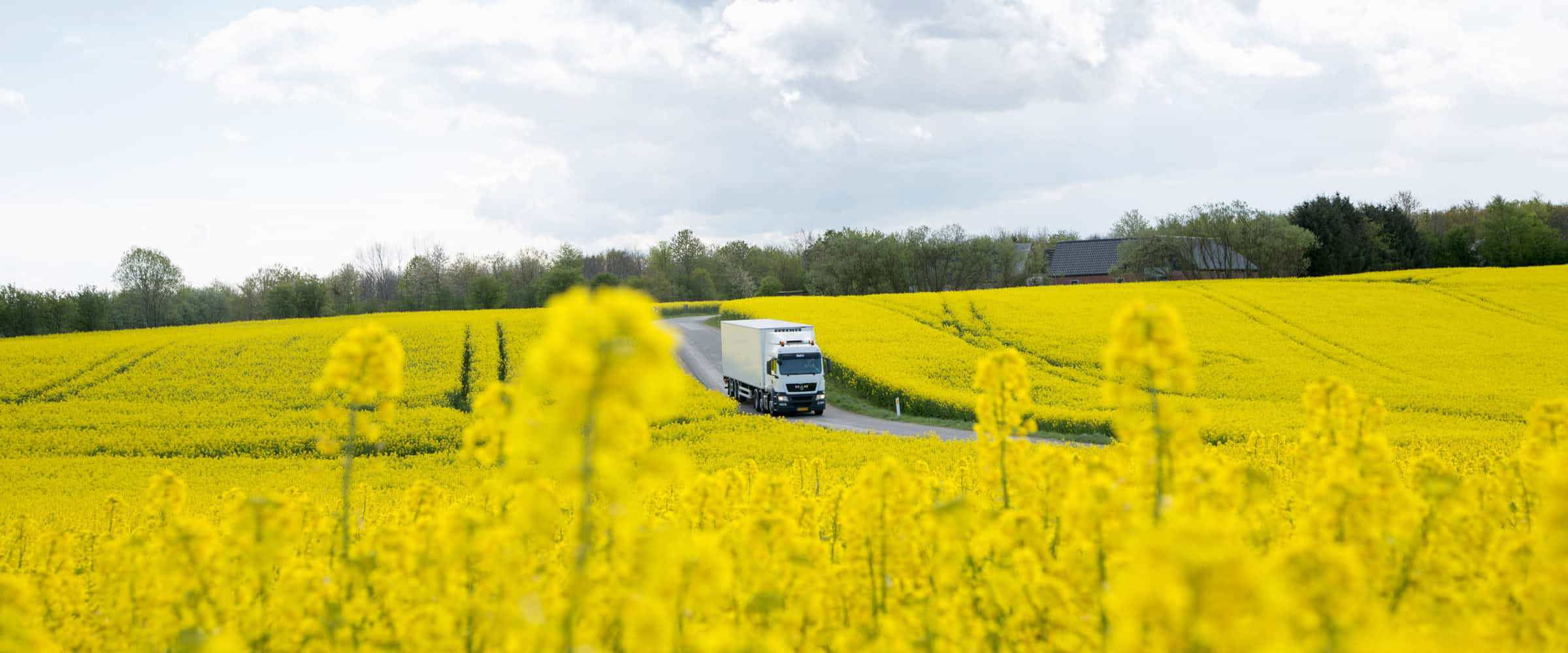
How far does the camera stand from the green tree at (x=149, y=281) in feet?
244

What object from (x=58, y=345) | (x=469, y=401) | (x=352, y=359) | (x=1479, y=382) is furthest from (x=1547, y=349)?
(x=58, y=345)

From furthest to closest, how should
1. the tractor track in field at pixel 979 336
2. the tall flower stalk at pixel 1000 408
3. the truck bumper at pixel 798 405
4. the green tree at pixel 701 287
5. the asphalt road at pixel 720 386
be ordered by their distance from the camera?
the green tree at pixel 701 287
the tractor track in field at pixel 979 336
the truck bumper at pixel 798 405
the asphalt road at pixel 720 386
the tall flower stalk at pixel 1000 408

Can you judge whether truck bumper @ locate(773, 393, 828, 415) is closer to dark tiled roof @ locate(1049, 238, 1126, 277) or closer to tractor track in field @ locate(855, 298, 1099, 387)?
tractor track in field @ locate(855, 298, 1099, 387)

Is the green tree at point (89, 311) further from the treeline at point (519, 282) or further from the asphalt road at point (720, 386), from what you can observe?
the asphalt road at point (720, 386)

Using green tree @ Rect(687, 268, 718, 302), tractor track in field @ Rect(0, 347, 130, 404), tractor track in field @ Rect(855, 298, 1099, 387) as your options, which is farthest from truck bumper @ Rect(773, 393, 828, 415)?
green tree @ Rect(687, 268, 718, 302)

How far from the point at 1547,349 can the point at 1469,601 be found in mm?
42891

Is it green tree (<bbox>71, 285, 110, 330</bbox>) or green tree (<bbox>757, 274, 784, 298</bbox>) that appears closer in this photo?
green tree (<bbox>71, 285, 110, 330</bbox>)

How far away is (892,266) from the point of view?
8388cm

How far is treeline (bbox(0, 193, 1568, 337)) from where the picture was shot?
67.7 metres

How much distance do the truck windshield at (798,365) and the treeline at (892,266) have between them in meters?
26.4

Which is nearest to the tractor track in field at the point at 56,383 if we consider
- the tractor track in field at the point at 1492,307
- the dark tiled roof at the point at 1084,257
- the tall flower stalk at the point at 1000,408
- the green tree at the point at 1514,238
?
the tall flower stalk at the point at 1000,408

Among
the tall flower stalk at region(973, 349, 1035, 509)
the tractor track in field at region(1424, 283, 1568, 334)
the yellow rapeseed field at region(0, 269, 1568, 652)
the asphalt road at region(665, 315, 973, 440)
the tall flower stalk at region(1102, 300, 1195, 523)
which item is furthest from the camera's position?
the tractor track in field at region(1424, 283, 1568, 334)

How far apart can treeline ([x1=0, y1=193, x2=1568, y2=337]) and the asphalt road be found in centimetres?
581

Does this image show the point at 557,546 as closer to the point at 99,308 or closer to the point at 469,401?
the point at 469,401
